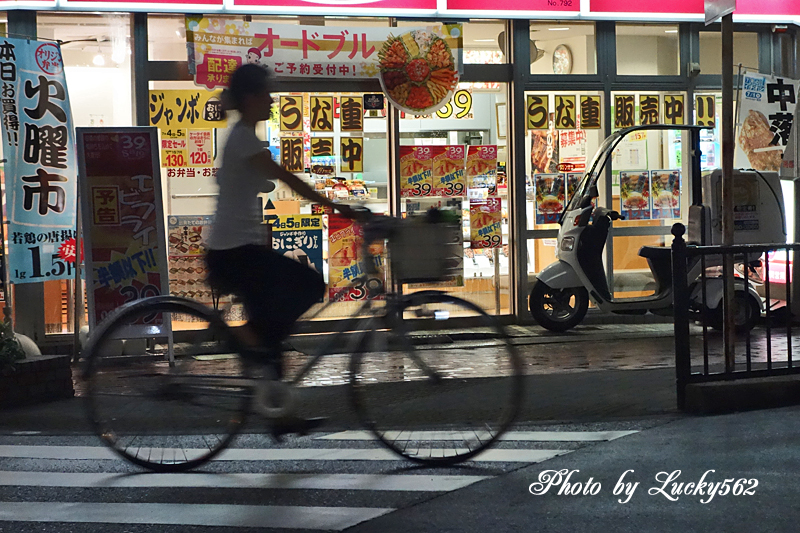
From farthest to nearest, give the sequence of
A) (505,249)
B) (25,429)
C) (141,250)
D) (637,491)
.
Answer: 1. (505,249)
2. (141,250)
3. (25,429)
4. (637,491)

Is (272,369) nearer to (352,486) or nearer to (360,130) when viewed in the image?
(352,486)

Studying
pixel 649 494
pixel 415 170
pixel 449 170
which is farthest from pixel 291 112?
pixel 649 494

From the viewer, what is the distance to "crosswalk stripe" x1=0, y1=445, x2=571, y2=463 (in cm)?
494

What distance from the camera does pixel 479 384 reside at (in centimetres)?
488

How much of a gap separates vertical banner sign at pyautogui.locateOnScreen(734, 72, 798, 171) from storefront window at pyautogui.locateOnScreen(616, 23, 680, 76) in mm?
1260

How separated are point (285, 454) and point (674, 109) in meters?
8.24

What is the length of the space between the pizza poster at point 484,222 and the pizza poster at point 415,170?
2.05 feet

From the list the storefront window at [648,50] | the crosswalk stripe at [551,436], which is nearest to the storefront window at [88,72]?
the crosswalk stripe at [551,436]

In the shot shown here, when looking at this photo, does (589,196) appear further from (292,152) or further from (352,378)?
(352,378)

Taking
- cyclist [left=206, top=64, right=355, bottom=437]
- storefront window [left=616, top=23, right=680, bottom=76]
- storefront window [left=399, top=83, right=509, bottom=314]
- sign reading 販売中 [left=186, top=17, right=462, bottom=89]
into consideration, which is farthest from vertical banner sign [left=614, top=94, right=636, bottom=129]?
cyclist [left=206, top=64, right=355, bottom=437]

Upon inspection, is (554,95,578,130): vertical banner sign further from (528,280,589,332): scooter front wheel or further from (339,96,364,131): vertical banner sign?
(339,96,364,131): vertical banner sign

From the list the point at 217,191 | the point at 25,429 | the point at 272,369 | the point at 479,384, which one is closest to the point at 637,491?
the point at 479,384

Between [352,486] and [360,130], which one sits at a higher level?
[360,130]

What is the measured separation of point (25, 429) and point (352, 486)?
2.63m
